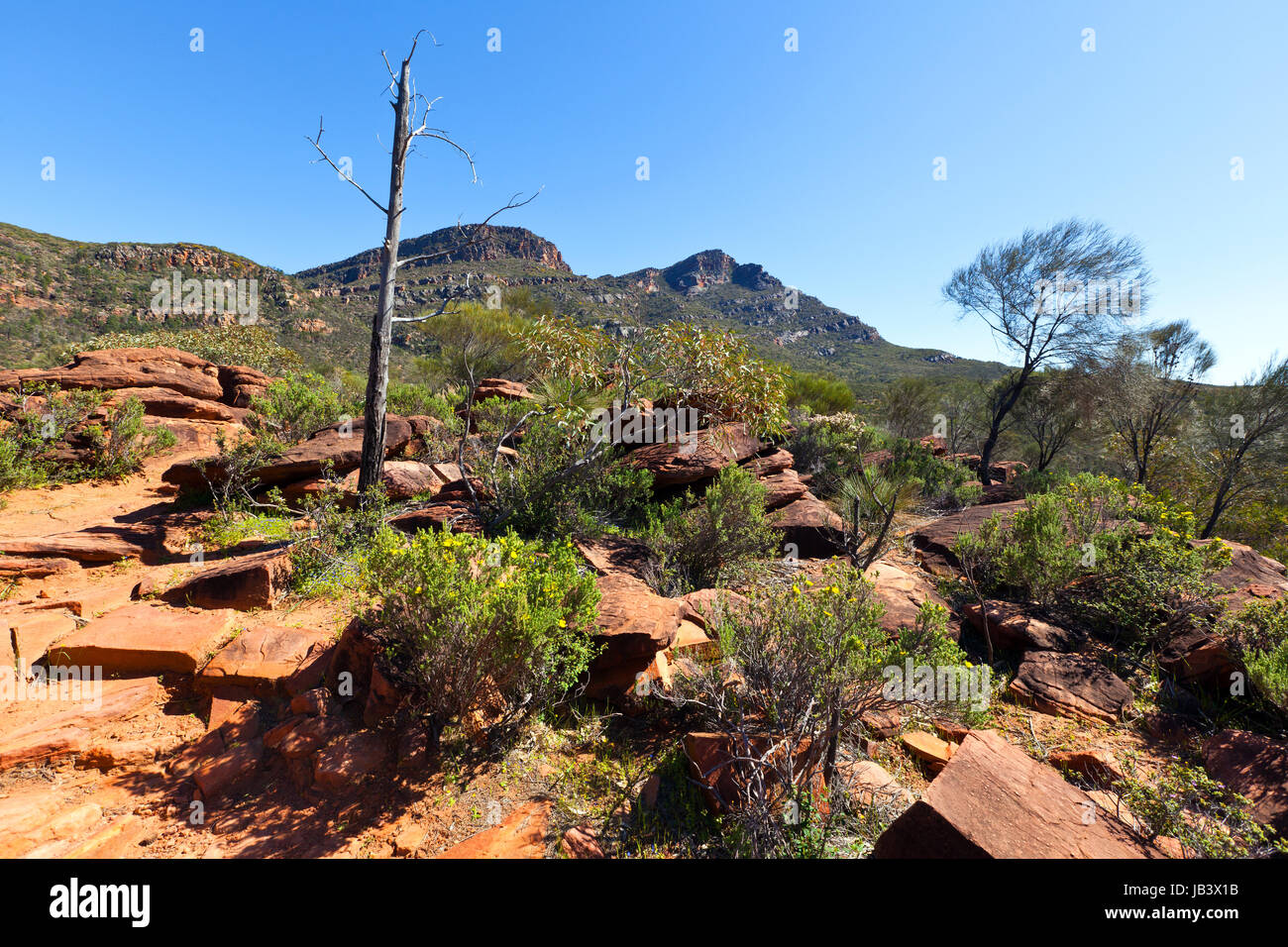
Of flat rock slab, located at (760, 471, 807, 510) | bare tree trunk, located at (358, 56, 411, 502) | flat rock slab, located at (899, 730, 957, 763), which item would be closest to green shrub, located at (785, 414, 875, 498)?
flat rock slab, located at (760, 471, 807, 510)

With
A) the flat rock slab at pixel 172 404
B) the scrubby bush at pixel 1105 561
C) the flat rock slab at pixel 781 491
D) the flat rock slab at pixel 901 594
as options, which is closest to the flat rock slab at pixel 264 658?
the flat rock slab at pixel 901 594

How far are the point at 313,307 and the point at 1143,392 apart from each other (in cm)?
5943

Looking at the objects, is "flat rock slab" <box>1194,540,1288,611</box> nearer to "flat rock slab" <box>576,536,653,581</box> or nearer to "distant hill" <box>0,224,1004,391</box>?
"flat rock slab" <box>576,536,653,581</box>

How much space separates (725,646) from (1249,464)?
Answer: 68.8 feet

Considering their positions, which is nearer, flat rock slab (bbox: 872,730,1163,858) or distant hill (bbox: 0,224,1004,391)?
flat rock slab (bbox: 872,730,1163,858)

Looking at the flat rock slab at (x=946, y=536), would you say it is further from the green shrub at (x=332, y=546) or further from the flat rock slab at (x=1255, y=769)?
the green shrub at (x=332, y=546)

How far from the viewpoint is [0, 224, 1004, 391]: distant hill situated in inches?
1378

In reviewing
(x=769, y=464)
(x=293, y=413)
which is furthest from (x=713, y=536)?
(x=293, y=413)

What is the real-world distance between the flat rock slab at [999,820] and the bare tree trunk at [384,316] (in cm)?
621

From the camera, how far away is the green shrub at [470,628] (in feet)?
9.05

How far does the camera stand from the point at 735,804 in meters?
2.56

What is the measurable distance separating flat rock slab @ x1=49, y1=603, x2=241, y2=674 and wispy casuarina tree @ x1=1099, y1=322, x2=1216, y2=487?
21.8 meters
